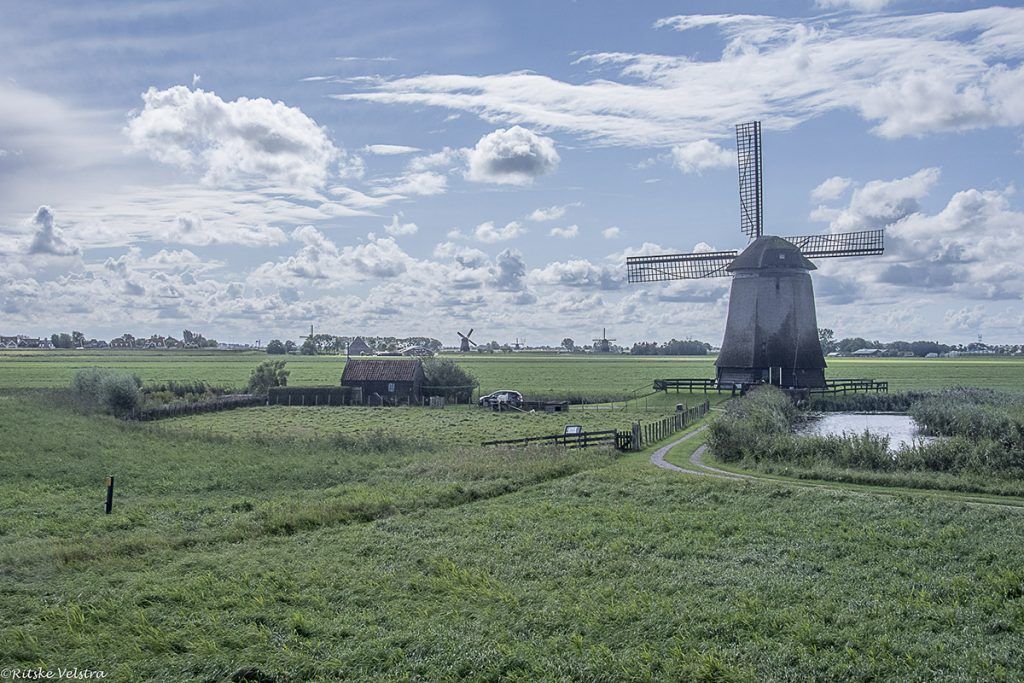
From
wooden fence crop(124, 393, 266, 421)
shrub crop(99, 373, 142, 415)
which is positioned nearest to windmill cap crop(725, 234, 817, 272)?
wooden fence crop(124, 393, 266, 421)

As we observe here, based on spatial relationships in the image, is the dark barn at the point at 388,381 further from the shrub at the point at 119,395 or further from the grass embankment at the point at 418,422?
the shrub at the point at 119,395

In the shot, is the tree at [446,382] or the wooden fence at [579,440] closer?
the wooden fence at [579,440]

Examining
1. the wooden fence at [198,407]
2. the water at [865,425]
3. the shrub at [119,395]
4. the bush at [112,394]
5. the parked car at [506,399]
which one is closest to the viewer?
the water at [865,425]

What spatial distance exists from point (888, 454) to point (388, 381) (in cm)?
4440

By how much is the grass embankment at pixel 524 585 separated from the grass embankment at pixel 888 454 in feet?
13.9

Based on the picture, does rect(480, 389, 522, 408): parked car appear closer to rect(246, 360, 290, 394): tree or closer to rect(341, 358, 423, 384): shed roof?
rect(341, 358, 423, 384): shed roof

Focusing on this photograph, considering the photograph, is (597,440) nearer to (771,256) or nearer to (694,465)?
(694,465)

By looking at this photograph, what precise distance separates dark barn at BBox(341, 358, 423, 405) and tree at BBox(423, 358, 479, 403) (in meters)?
0.70

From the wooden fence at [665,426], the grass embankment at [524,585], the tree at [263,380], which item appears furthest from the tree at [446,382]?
the grass embankment at [524,585]

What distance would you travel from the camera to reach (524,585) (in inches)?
653

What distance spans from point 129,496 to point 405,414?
3170 cm

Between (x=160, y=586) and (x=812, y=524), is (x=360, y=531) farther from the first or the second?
(x=812, y=524)

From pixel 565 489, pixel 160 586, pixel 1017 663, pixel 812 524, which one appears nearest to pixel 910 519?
pixel 812 524

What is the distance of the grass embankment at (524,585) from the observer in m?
13.2
